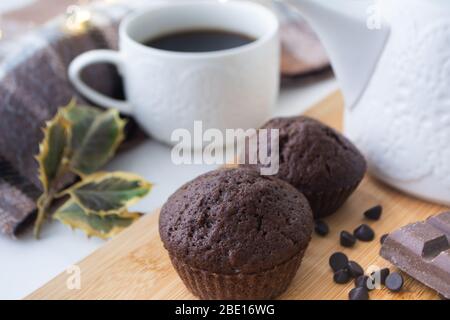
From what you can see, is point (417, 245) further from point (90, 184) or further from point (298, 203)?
point (90, 184)

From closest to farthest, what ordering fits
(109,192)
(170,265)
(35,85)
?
(170,265) < (109,192) < (35,85)

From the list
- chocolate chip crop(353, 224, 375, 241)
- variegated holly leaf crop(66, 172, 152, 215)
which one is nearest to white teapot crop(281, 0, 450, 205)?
Result: chocolate chip crop(353, 224, 375, 241)

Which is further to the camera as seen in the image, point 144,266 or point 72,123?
point 72,123

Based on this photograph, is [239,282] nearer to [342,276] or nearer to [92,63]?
[342,276]

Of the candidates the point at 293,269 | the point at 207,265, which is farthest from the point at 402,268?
the point at 207,265

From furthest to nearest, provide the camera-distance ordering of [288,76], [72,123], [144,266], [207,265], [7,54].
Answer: [288,76] < [7,54] < [72,123] < [144,266] < [207,265]

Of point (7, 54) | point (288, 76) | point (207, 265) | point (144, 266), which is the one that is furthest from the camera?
point (288, 76)
